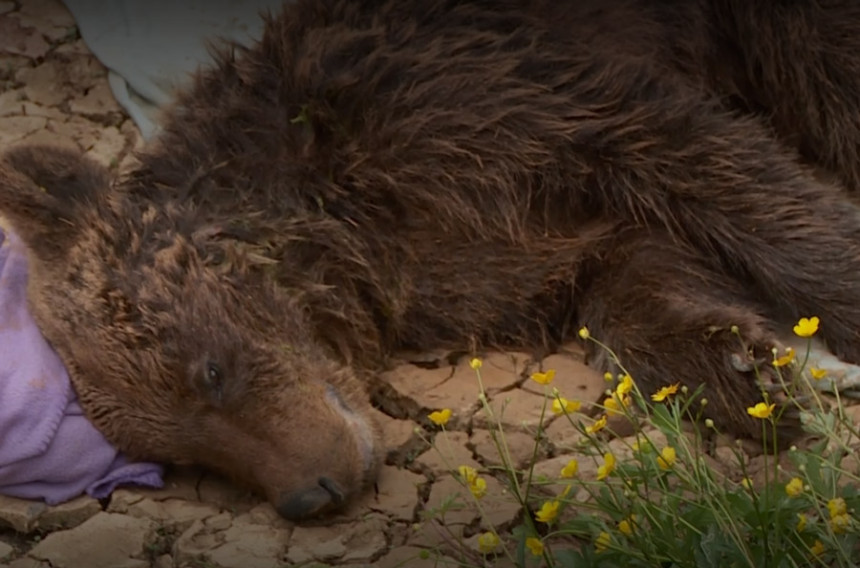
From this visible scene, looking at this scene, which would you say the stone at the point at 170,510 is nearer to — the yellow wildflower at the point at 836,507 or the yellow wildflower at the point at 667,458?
the yellow wildflower at the point at 667,458

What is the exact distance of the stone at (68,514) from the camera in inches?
151

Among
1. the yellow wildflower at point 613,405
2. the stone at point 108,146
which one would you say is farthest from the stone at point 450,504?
the stone at point 108,146

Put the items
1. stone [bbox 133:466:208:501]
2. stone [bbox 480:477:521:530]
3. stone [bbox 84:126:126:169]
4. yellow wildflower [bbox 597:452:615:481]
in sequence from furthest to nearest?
stone [bbox 84:126:126:169], stone [bbox 133:466:208:501], stone [bbox 480:477:521:530], yellow wildflower [bbox 597:452:615:481]

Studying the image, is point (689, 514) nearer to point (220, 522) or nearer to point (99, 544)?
point (220, 522)

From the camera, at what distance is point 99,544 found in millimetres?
3703

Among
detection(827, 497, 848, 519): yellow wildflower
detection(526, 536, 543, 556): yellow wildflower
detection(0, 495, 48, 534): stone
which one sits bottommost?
detection(827, 497, 848, 519): yellow wildflower

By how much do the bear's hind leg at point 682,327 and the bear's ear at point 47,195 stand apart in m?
1.59

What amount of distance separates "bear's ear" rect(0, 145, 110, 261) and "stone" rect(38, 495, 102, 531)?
2.41ft

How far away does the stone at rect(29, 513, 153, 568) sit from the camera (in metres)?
3.62

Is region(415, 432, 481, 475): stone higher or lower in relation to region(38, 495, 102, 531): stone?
lower

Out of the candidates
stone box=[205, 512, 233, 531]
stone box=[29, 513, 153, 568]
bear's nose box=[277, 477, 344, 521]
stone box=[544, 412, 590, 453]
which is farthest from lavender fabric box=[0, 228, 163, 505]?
stone box=[544, 412, 590, 453]

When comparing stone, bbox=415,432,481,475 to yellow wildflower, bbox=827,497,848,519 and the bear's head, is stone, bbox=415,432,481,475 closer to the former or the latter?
the bear's head

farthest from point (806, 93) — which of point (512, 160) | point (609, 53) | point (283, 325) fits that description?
point (283, 325)

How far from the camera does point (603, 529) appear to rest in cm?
296
